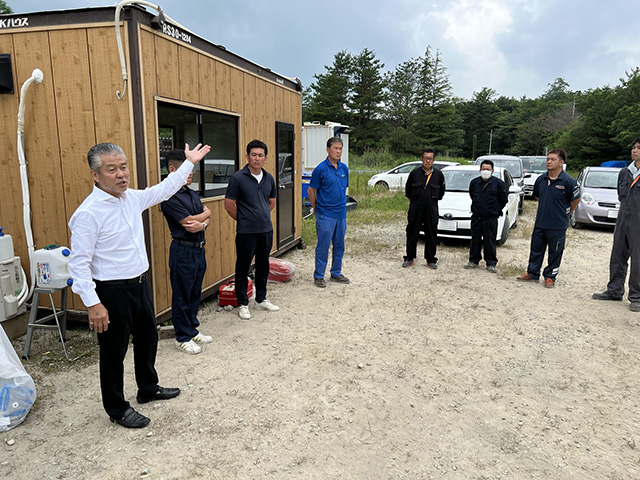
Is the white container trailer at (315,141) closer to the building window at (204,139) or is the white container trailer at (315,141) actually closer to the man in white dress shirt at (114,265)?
the building window at (204,139)

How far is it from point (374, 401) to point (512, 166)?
11.7 metres

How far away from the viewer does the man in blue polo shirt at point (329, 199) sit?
19.3 ft

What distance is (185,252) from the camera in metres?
3.85

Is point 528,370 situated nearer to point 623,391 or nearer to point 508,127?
point 623,391

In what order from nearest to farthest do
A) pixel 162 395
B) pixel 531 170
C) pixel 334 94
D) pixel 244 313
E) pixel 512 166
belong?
1. pixel 162 395
2. pixel 244 313
3. pixel 512 166
4. pixel 531 170
5. pixel 334 94

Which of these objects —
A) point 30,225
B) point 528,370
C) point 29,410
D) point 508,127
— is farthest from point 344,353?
point 508,127

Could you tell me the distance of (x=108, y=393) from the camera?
2.83 m

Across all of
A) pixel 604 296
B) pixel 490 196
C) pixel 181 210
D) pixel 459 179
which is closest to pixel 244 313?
pixel 181 210

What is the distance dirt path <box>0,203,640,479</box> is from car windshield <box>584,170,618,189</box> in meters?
6.15

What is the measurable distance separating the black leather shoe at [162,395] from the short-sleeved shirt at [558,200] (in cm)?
522

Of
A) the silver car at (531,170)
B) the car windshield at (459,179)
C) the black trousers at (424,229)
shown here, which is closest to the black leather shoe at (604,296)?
the black trousers at (424,229)

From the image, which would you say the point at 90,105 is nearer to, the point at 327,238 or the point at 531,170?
the point at 327,238

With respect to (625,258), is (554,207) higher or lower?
higher

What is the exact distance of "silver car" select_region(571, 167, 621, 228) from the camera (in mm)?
9914
